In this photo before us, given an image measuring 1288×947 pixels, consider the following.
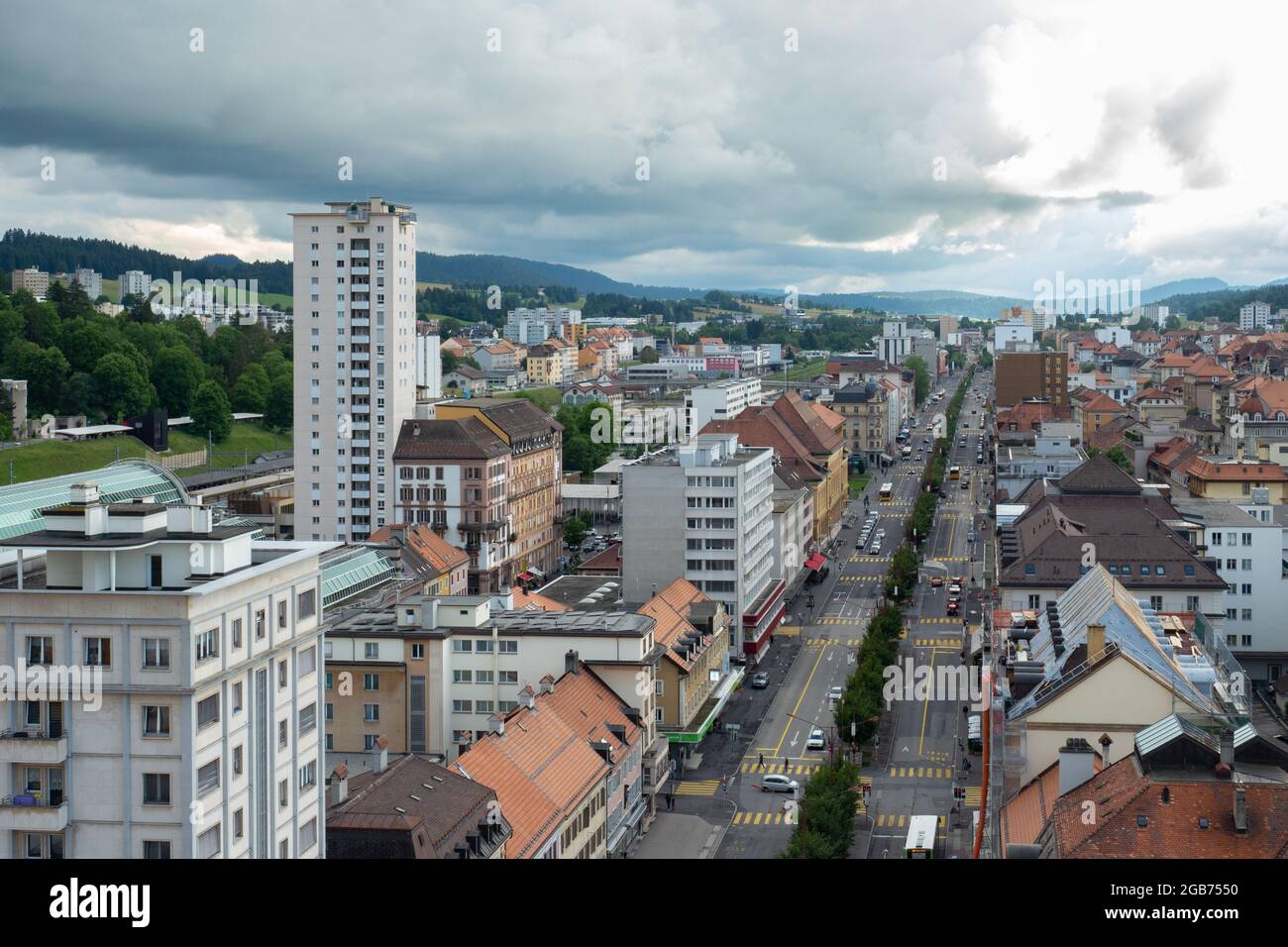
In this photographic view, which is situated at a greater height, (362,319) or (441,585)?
(362,319)

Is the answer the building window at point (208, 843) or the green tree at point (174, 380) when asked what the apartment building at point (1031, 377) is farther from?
the building window at point (208, 843)

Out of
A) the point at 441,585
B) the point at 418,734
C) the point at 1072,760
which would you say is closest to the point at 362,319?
the point at 441,585

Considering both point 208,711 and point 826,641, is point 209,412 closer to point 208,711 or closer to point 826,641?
point 826,641

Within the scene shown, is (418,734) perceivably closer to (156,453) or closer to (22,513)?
(22,513)

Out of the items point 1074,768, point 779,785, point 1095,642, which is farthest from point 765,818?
point 1074,768
